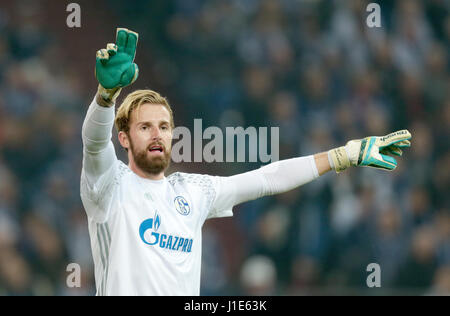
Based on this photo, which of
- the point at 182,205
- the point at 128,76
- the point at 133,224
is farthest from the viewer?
the point at 182,205

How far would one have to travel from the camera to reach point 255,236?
28.1 ft

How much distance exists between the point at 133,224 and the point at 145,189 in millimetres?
229

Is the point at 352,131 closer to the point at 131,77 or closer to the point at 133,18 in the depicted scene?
the point at 133,18

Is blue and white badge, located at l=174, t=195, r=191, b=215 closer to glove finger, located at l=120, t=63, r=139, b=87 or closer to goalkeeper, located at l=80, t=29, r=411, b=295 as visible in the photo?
goalkeeper, located at l=80, t=29, r=411, b=295

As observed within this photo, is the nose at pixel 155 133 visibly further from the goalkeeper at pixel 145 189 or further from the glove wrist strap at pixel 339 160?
the glove wrist strap at pixel 339 160

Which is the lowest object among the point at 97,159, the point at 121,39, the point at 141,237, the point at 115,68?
the point at 141,237

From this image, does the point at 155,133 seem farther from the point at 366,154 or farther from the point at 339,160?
Answer: the point at 366,154

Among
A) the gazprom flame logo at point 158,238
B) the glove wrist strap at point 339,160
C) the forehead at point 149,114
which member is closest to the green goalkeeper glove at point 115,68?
the forehead at point 149,114

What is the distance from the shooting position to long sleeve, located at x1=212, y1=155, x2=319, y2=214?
4.42 meters

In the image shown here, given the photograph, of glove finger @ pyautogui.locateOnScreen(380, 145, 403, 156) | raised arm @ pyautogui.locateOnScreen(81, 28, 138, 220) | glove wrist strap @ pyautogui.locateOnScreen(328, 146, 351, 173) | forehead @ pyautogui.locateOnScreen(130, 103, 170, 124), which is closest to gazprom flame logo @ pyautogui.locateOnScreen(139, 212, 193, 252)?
raised arm @ pyautogui.locateOnScreen(81, 28, 138, 220)

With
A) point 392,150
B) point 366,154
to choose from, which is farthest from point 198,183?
point 392,150

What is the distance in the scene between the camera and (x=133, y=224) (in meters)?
4.02
